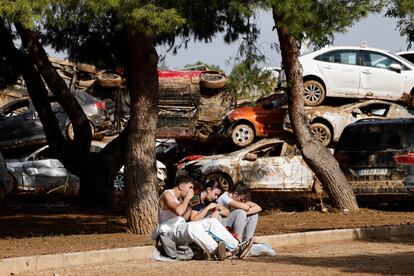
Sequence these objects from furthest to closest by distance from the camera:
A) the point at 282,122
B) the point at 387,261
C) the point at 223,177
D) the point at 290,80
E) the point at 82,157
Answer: the point at 282,122 < the point at 223,177 < the point at 82,157 < the point at 290,80 < the point at 387,261

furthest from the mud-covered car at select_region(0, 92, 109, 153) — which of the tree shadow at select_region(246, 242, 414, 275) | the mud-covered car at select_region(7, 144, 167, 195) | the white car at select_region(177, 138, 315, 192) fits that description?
the tree shadow at select_region(246, 242, 414, 275)

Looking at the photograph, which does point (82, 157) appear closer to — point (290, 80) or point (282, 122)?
point (290, 80)

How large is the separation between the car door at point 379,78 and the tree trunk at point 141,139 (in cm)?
1155

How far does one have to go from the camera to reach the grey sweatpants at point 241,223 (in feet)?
42.7

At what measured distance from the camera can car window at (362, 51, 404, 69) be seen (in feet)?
87.6

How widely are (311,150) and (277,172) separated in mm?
2789

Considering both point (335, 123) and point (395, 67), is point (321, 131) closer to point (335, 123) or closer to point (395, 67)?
point (335, 123)

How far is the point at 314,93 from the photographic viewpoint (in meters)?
26.3

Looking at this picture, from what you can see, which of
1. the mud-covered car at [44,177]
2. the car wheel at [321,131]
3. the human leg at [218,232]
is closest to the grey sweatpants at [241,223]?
the human leg at [218,232]

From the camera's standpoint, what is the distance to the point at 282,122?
26.0 meters

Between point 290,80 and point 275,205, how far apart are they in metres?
3.57

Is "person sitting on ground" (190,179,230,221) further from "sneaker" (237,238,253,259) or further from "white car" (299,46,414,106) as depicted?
"white car" (299,46,414,106)

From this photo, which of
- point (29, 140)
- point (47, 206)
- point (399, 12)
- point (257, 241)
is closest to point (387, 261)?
point (257, 241)

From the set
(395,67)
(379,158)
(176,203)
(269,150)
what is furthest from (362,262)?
(395,67)
